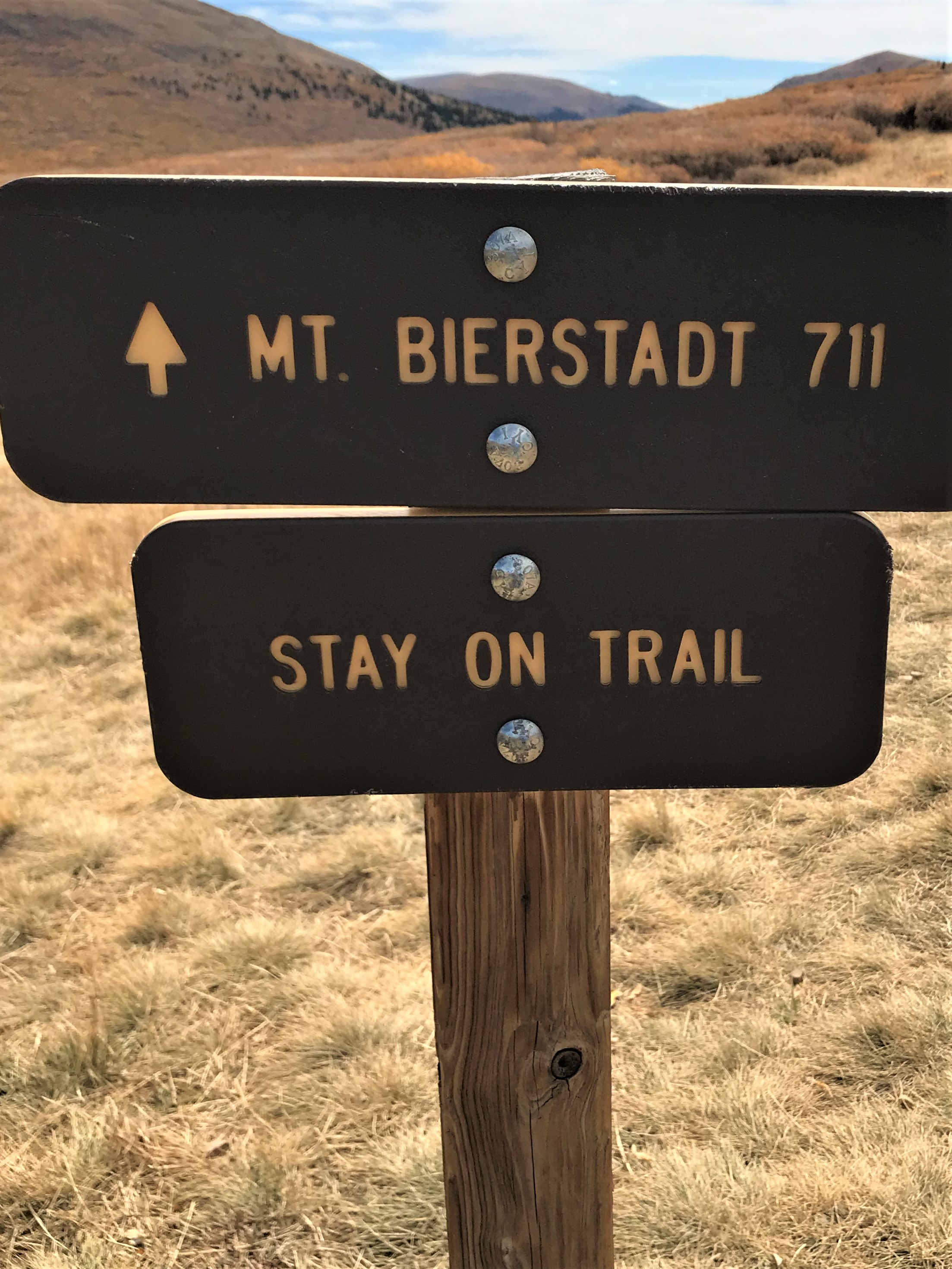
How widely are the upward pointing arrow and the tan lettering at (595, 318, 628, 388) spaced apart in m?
0.43

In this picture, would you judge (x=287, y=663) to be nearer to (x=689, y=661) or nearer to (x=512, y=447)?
(x=512, y=447)

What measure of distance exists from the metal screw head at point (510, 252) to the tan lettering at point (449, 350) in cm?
7

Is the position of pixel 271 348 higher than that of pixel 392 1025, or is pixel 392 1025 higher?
pixel 271 348

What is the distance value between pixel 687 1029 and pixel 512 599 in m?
1.87

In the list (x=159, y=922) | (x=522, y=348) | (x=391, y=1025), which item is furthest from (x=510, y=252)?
(x=159, y=922)

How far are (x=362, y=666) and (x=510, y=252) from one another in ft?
1.49

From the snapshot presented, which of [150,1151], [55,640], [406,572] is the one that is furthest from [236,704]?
[55,640]

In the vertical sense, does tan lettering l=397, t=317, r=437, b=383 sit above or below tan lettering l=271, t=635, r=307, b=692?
above

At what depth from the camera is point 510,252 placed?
3.06ft

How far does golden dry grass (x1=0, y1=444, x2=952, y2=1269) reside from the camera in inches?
79.4

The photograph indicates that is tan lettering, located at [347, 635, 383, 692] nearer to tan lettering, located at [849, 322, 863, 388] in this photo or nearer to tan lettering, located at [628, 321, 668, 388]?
tan lettering, located at [628, 321, 668, 388]

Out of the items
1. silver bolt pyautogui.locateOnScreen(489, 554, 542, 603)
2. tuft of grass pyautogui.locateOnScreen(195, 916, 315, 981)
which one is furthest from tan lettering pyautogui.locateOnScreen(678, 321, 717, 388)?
tuft of grass pyautogui.locateOnScreen(195, 916, 315, 981)

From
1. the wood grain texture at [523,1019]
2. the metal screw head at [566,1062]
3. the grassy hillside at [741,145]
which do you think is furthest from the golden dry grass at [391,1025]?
the grassy hillside at [741,145]

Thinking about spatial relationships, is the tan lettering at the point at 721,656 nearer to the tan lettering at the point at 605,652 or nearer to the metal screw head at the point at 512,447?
the tan lettering at the point at 605,652
